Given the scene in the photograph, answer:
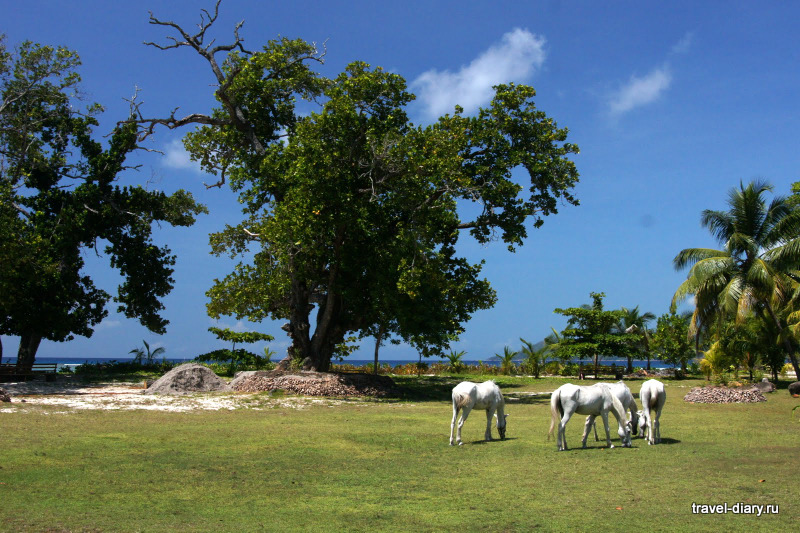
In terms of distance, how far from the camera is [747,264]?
27234 millimetres

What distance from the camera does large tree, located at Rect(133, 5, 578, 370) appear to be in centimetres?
2319

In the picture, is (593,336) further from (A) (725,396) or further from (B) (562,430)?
(B) (562,430)

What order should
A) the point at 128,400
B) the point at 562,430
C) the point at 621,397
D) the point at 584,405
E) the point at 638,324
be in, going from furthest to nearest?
1. the point at 638,324
2. the point at 128,400
3. the point at 621,397
4. the point at 584,405
5. the point at 562,430

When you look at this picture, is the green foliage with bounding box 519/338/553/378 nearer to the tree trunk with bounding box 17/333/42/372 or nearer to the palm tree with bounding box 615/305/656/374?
the palm tree with bounding box 615/305/656/374

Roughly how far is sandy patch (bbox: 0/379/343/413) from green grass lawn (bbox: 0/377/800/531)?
9.71 feet

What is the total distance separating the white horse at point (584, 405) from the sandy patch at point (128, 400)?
10.6 metres

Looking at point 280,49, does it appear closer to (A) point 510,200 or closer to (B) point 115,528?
(A) point 510,200

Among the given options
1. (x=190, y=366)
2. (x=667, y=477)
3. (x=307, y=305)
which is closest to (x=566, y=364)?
(x=307, y=305)

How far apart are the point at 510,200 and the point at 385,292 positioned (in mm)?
7590

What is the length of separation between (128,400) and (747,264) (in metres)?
25.7

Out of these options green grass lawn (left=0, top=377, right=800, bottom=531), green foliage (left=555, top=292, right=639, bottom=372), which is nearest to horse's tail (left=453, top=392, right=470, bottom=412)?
green grass lawn (left=0, top=377, right=800, bottom=531)

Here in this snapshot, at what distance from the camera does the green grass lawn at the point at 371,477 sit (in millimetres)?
6660

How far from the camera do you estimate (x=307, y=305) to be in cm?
2781

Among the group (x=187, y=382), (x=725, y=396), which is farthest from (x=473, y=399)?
(x=187, y=382)
